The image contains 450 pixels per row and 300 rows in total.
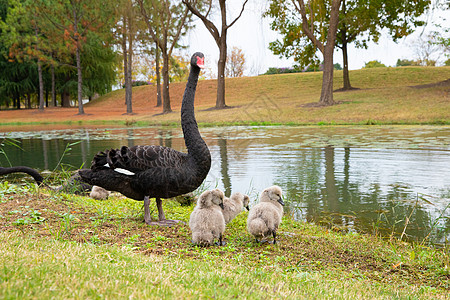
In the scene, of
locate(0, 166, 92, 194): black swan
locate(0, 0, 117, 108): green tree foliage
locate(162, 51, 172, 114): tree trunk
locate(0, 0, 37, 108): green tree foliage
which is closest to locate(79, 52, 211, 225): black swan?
locate(0, 166, 92, 194): black swan

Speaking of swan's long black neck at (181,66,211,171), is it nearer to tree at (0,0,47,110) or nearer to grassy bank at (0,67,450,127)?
grassy bank at (0,67,450,127)

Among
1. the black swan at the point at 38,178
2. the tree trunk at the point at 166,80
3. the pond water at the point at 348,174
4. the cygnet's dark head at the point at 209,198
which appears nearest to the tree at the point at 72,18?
the tree trunk at the point at 166,80

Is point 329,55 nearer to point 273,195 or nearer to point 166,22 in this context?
point 166,22

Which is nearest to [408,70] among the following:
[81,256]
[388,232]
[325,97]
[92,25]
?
[325,97]

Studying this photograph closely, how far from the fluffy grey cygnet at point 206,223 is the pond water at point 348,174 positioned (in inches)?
83.6

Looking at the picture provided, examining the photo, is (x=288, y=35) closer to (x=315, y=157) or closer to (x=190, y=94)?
(x=315, y=157)

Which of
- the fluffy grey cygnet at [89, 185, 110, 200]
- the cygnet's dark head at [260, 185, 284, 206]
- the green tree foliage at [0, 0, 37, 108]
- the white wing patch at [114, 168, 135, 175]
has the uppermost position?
the green tree foliage at [0, 0, 37, 108]

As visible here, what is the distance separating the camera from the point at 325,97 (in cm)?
2788

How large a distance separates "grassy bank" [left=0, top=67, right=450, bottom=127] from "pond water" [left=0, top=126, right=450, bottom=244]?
→ 170 centimetres

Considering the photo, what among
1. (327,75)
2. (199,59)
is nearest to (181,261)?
(199,59)

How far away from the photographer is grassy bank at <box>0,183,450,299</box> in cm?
251

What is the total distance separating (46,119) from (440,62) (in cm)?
6664

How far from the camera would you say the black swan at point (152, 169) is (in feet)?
16.7

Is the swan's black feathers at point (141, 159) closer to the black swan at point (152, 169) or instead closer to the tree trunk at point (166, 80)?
the black swan at point (152, 169)
